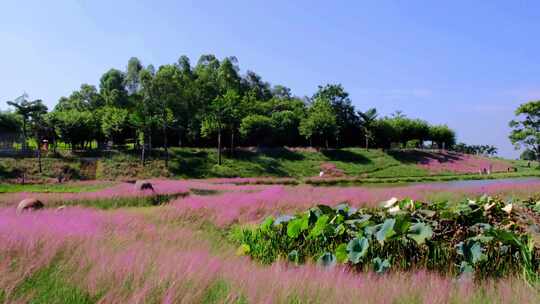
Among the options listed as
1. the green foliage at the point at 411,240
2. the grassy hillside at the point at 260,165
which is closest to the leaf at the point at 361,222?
the green foliage at the point at 411,240

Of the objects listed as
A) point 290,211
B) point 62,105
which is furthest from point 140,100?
point 290,211

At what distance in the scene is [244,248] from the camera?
6895 mm

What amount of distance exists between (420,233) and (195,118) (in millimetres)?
65606

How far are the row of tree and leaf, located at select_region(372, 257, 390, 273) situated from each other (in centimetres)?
4972

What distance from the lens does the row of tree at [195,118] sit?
5678 centimetres

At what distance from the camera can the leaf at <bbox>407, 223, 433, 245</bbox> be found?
16.4 feet

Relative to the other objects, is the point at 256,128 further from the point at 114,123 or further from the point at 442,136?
the point at 442,136

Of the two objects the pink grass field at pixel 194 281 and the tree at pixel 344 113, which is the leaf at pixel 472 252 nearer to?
the pink grass field at pixel 194 281

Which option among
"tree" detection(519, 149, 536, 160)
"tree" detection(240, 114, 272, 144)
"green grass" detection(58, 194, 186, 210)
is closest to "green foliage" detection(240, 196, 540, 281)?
"green grass" detection(58, 194, 186, 210)

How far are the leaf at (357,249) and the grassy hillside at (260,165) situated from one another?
44.9 meters

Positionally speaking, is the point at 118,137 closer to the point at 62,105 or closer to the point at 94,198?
the point at 62,105

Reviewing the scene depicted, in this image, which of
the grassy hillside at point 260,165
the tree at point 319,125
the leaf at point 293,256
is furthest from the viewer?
the tree at point 319,125

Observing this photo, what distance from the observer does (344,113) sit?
8150cm

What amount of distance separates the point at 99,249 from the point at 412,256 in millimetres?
3661
